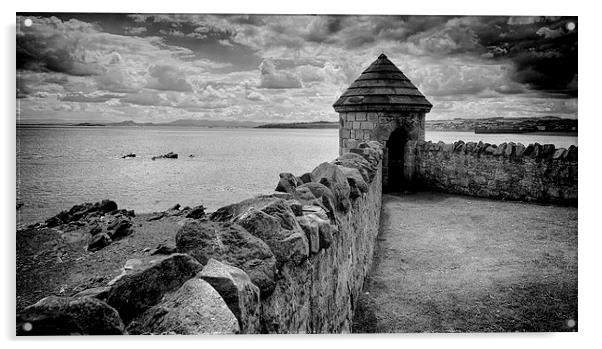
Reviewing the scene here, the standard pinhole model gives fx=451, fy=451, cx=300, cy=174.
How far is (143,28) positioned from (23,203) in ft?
5.75

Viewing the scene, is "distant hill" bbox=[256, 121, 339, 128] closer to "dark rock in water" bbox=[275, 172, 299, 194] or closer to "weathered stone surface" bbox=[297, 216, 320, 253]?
"dark rock in water" bbox=[275, 172, 299, 194]

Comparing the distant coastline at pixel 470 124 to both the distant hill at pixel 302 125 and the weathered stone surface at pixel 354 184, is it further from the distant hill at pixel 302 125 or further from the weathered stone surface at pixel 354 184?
the weathered stone surface at pixel 354 184

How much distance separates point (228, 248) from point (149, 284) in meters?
0.37

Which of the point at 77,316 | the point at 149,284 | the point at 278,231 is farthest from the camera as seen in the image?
the point at 278,231

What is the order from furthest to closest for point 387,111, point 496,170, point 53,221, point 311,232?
point 387,111
point 496,170
point 53,221
point 311,232

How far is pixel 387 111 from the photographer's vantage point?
10.1 m

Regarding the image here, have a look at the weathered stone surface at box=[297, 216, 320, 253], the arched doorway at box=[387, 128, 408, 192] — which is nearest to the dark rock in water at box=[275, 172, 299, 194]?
the weathered stone surface at box=[297, 216, 320, 253]

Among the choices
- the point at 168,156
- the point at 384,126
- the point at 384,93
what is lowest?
the point at 168,156

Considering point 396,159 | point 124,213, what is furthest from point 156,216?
point 396,159

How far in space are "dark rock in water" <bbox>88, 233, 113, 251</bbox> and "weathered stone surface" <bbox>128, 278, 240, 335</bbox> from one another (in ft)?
10.6

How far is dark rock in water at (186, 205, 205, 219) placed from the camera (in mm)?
4152

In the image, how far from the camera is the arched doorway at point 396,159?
1030 centimetres

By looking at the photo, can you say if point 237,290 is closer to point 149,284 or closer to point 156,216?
point 149,284

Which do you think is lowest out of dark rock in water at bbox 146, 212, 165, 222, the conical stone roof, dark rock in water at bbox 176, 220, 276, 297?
dark rock in water at bbox 146, 212, 165, 222
